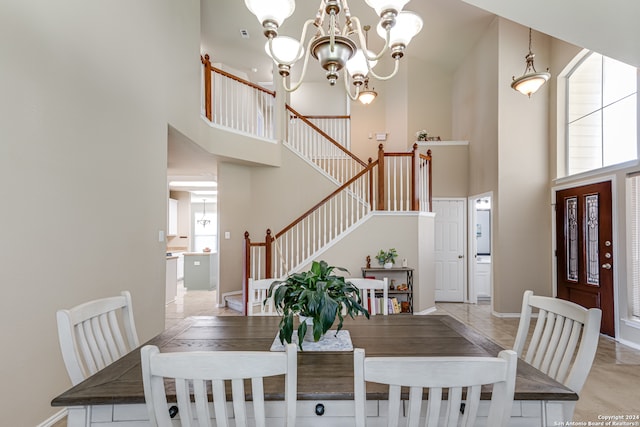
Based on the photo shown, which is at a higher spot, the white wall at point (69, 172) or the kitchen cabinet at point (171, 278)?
the white wall at point (69, 172)

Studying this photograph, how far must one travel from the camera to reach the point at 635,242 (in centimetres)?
365

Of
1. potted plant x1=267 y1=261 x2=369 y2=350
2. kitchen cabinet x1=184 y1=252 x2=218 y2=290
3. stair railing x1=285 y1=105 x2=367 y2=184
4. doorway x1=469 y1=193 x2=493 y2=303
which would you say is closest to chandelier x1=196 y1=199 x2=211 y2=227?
kitchen cabinet x1=184 y1=252 x2=218 y2=290

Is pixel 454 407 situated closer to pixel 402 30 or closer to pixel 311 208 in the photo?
pixel 402 30

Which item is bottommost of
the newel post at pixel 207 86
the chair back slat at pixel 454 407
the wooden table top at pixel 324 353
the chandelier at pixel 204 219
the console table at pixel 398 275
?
the console table at pixel 398 275

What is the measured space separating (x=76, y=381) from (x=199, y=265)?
6.31 m

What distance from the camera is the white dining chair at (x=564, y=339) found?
1191 millimetres

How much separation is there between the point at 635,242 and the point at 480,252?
3240 millimetres

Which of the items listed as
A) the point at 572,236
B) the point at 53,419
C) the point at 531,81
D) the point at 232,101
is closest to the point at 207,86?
the point at 232,101

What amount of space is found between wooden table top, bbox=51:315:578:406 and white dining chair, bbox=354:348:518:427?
0.24 meters

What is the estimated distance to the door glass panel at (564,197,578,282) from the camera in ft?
14.6

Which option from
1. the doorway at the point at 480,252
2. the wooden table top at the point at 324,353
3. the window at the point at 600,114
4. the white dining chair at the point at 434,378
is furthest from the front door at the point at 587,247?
the white dining chair at the point at 434,378

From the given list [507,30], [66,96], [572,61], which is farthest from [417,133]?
[66,96]

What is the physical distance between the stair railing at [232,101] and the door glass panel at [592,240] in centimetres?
507

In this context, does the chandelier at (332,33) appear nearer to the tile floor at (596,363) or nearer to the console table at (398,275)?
the tile floor at (596,363)
